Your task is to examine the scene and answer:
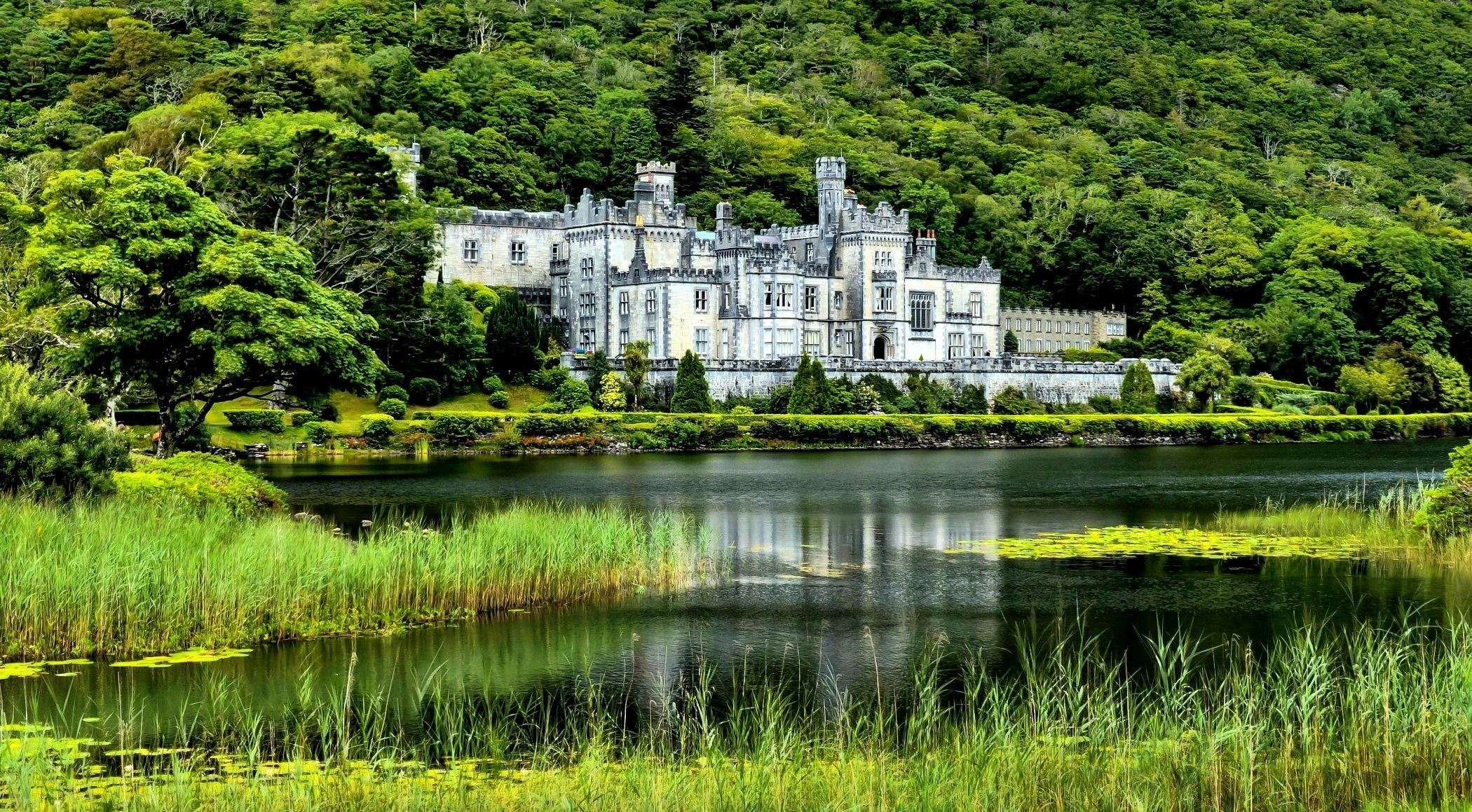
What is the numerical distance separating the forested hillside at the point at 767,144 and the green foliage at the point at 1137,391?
480 inches

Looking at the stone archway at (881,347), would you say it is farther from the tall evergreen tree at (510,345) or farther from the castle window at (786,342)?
the tall evergreen tree at (510,345)

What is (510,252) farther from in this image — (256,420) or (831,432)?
(256,420)

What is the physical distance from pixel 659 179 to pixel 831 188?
1055cm

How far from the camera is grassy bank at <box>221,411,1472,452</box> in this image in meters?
65.6

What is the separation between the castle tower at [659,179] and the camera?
3600 inches

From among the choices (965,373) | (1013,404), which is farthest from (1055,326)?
(1013,404)

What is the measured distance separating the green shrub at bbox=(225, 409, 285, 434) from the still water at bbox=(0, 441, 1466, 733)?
31.5 ft

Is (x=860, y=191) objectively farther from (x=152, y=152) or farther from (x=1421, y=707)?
(x=1421, y=707)

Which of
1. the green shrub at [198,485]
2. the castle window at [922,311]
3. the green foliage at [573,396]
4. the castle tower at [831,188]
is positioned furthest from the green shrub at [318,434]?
the castle window at [922,311]

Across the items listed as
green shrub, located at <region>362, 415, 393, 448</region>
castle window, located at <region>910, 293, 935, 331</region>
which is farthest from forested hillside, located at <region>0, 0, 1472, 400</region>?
castle window, located at <region>910, 293, 935, 331</region>

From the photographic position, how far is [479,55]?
120m

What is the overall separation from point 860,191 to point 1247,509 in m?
77.6

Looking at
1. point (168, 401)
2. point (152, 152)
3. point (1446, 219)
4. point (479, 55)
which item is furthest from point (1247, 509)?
point (1446, 219)

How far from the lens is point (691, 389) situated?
7550cm
